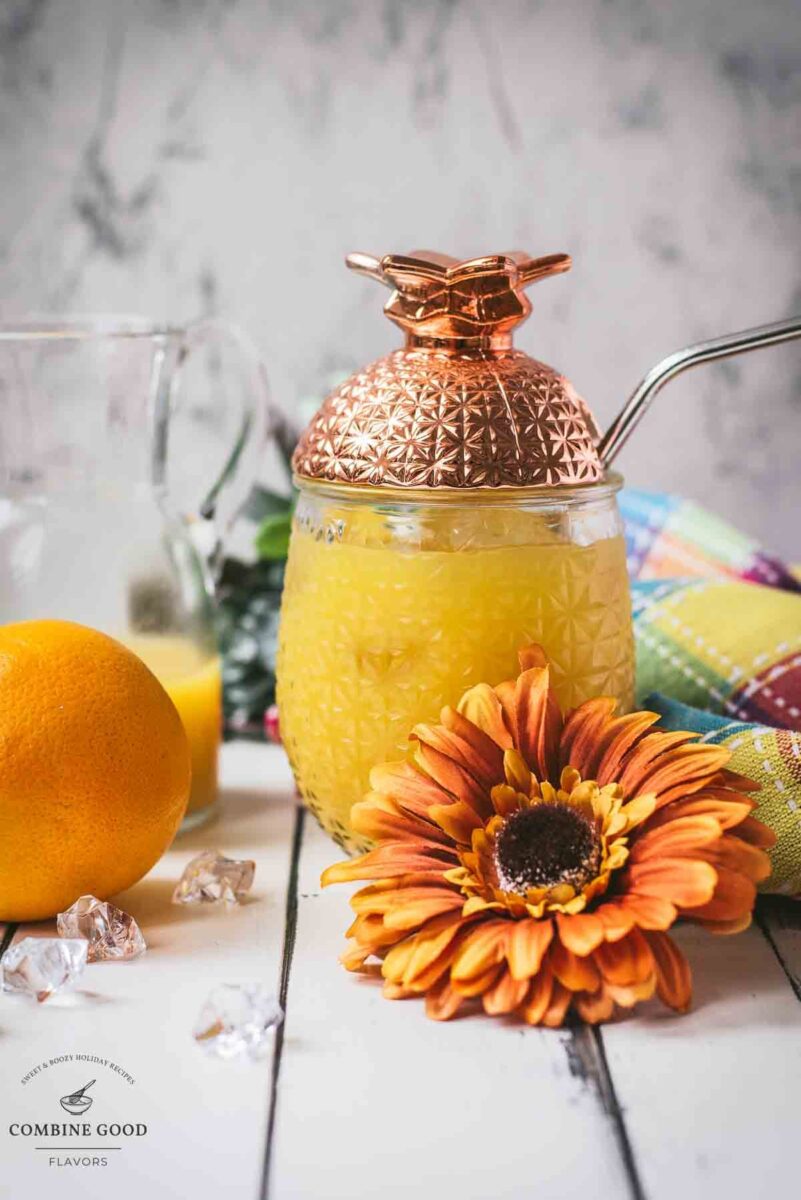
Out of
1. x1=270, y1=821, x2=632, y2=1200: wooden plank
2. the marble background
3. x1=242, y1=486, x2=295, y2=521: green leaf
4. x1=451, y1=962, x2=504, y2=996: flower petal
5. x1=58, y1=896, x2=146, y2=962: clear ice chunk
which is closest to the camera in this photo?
x1=270, y1=821, x2=632, y2=1200: wooden plank

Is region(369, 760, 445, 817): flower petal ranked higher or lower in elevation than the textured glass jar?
lower

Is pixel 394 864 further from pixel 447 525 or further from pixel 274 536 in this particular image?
pixel 274 536

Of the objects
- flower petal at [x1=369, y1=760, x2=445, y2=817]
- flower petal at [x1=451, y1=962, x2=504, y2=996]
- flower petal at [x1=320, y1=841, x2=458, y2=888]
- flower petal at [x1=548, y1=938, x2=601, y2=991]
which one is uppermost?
flower petal at [x1=369, y1=760, x2=445, y2=817]

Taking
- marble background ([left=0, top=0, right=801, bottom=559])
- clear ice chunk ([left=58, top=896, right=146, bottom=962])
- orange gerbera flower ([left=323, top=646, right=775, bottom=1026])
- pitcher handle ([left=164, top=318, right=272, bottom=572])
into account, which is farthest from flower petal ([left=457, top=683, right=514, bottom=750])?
marble background ([left=0, top=0, right=801, bottom=559])

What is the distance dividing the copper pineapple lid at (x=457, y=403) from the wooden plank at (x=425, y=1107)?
0.94 feet

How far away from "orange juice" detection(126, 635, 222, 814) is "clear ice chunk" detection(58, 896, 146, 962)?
219 mm

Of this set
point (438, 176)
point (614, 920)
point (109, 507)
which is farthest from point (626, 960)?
point (438, 176)

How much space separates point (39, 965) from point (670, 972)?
32cm

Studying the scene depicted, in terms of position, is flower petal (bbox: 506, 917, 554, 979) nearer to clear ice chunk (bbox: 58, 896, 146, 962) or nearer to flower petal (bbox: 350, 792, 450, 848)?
flower petal (bbox: 350, 792, 450, 848)

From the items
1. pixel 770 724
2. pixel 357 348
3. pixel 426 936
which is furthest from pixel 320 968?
pixel 357 348

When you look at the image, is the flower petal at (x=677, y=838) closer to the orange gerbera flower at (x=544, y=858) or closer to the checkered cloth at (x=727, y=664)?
the orange gerbera flower at (x=544, y=858)

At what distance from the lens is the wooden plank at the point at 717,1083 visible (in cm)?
59

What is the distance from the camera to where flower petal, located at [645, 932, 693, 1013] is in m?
0.69

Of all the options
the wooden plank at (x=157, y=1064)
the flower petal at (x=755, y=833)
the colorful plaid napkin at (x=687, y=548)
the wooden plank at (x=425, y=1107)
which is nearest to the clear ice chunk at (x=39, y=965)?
the wooden plank at (x=157, y=1064)
